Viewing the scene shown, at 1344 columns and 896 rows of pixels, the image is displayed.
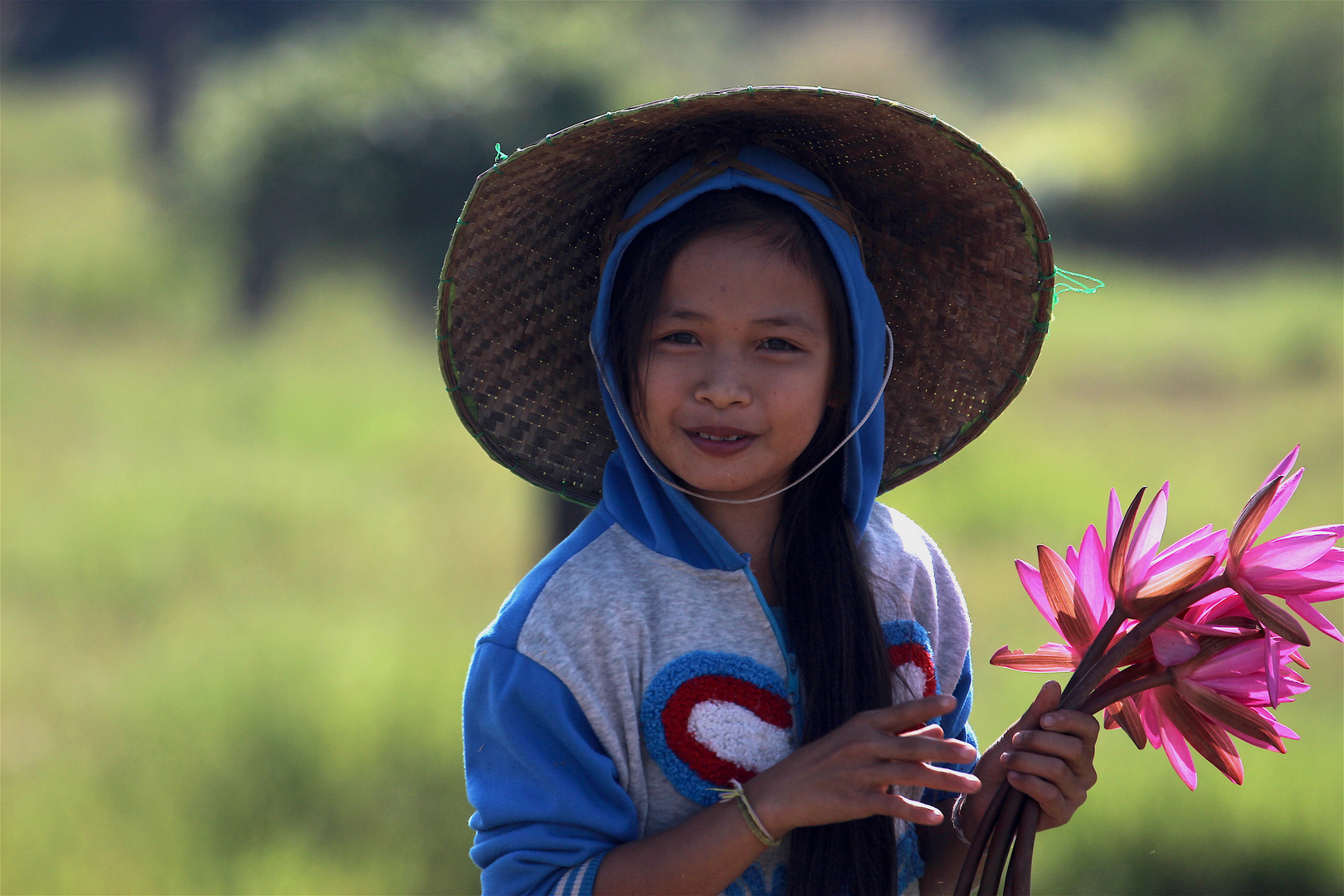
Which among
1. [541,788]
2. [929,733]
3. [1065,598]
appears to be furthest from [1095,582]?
[541,788]

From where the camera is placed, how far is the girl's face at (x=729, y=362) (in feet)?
4.64

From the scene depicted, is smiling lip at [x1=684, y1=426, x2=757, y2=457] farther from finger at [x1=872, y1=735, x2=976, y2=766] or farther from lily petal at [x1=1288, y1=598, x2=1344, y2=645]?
lily petal at [x1=1288, y1=598, x2=1344, y2=645]

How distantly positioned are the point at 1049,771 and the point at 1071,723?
0.05m

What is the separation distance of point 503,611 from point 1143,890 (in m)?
2.54

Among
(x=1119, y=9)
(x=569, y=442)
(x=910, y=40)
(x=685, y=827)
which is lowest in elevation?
(x=685, y=827)

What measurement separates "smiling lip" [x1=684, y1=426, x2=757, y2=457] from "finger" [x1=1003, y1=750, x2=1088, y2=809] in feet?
1.47

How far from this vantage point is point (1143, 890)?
323 cm

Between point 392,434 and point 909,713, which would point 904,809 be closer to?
point 909,713

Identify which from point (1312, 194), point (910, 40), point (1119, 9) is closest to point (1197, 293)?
point (1312, 194)

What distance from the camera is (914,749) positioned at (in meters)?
1.16

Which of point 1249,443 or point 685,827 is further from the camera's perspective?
point 1249,443

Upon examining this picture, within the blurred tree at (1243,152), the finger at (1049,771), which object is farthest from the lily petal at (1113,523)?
the blurred tree at (1243,152)

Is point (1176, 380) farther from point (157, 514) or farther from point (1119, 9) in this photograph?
point (1119, 9)

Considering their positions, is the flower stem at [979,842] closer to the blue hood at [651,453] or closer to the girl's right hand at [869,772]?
the girl's right hand at [869,772]
